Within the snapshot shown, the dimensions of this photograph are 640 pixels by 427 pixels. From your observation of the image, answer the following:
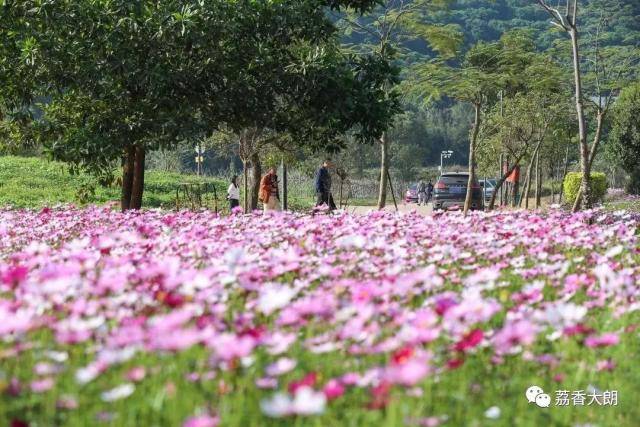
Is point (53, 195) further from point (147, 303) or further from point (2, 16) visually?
point (147, 303)

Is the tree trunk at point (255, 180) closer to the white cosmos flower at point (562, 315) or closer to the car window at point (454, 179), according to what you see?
the car window at point (454, 179)

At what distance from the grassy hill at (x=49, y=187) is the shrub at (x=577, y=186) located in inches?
541

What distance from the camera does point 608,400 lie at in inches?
140

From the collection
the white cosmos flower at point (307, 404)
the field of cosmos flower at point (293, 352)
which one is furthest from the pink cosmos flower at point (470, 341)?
the white cosmos flower at point (307, 404)

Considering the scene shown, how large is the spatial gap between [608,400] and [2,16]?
12567 mm

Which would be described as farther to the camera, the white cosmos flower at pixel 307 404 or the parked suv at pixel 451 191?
the parked suv at pixel 451 191

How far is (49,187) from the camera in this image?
28141 mm

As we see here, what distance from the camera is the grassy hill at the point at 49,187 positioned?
80.3 ft

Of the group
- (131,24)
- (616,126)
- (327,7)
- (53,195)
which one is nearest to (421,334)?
(131,24)

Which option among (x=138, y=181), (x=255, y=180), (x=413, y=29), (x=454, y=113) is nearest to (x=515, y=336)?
(x=138, y=181)

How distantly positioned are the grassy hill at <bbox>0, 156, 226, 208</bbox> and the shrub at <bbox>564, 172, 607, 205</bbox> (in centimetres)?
1375

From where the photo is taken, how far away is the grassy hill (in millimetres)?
24478

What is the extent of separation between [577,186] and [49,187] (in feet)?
65.1

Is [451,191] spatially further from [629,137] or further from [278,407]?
[278,407]
